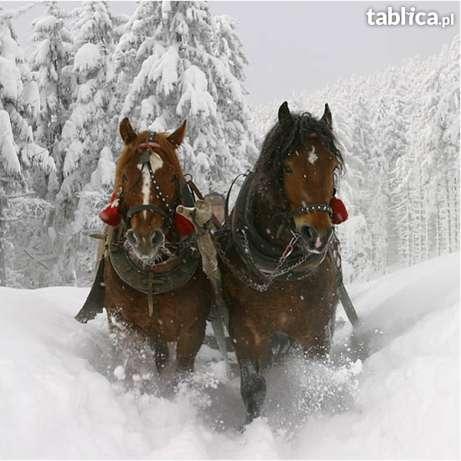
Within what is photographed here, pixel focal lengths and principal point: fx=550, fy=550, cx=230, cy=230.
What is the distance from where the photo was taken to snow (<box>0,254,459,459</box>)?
350 cm

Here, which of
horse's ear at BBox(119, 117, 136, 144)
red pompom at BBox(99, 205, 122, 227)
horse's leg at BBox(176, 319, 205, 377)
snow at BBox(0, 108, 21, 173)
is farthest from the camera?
snow at BBox(0, 108, 21, 173)

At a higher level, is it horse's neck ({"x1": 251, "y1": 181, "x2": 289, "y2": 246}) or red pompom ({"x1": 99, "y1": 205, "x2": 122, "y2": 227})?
red pompom ({"x1": 99, "y1": 205, "x2": 122, "y2": 227})

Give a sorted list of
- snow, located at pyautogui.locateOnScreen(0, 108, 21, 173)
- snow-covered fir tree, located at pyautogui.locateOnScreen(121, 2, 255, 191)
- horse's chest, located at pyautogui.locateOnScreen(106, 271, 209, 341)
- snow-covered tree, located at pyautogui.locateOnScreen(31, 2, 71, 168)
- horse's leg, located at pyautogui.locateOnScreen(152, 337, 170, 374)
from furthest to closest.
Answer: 1. snow-covered tree, located at pyautogui.locateOnScreen(31, 2, 71, 168)
2. snow-covered fir tree, located at pyautogui.locateOnScreen(121, 2, 255, 191)
3. snow, located at pyautogui.locateOnScreen(0, 108, 21, 173)
4. horse's leg, located at pyautogui.locateOnScreen(152, 337, 170, 374)
5. horse's chest, located at pyautogui.locateOnScreen(106, 271, 209, 341)

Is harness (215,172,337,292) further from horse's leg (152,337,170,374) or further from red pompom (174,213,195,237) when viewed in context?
horse's leg (152,337,170,374)

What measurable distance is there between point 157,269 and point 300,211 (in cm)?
135

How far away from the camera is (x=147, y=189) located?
13.5ft

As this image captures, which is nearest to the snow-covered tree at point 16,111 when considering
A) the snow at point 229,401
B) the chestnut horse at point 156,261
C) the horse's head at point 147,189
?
the snow at point 229,401

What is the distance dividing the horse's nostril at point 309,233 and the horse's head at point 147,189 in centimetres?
102

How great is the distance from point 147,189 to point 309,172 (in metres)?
1.21

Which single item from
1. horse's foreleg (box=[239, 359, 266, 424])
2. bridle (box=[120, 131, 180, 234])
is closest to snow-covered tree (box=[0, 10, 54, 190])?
bridle (box=[120, 131, 180, 234])

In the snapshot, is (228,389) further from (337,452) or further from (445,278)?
(445,278)

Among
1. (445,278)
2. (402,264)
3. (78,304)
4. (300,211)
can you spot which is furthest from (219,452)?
(402,264)

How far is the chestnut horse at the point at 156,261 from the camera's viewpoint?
4.19 meters

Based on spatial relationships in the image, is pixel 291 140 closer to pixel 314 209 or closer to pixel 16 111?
pixel 314 209
